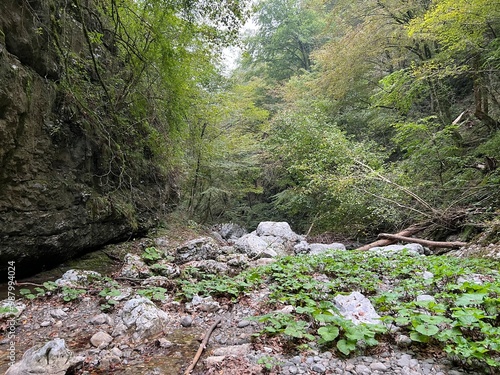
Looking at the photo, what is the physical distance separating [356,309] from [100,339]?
218 cm

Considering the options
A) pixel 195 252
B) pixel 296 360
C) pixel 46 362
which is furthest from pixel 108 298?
pixel 195 252

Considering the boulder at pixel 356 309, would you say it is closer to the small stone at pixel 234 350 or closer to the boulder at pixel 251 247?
the small stone at pixel 234 350

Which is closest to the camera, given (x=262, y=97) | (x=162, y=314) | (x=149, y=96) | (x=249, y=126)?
(x=162, y=314)

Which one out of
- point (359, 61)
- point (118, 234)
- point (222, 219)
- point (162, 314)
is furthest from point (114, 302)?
point (222, 219)

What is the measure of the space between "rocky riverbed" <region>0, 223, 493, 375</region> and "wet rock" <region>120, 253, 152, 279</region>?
2cm

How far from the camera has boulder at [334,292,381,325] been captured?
2.31 m

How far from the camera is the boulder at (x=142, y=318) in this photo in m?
2.58

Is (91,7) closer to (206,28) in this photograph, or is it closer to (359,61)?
(206,28)

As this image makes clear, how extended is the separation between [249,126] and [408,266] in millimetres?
11518

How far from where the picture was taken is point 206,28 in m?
5.19

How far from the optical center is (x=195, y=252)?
6074 mm

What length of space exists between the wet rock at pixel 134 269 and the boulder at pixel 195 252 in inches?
38.6

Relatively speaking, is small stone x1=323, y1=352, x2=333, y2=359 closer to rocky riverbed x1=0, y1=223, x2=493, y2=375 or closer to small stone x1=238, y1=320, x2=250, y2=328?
rocky riverbed x1=0, y1=223, x2=493, y2=375

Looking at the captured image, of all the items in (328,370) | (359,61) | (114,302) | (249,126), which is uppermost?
(359,61)
